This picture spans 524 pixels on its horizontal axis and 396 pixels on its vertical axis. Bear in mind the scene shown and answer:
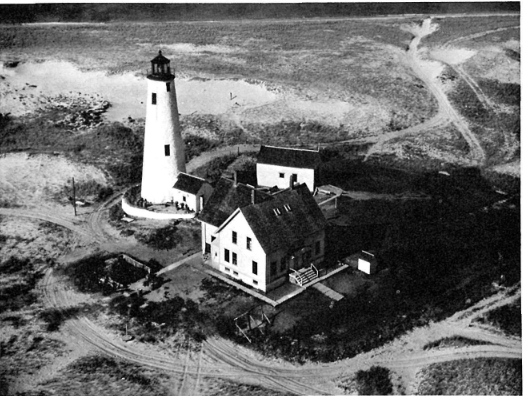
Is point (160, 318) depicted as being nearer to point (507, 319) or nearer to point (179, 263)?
point (179, 263)

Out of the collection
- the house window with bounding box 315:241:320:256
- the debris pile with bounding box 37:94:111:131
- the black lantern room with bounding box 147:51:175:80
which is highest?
the black lantern room with bounding box 147:51:175:80

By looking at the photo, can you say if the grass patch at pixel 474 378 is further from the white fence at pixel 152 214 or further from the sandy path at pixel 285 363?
the white fence at pixel 152 214

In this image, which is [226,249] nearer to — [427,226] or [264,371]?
[264,371]

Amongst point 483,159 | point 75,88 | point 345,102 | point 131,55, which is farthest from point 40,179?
point 483,159

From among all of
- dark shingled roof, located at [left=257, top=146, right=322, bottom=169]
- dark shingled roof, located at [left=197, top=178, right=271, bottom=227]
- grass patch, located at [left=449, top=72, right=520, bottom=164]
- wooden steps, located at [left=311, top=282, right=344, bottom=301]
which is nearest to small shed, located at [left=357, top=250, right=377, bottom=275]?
wooden steps, located at [left=311, top=282, right=344, bottom=301]

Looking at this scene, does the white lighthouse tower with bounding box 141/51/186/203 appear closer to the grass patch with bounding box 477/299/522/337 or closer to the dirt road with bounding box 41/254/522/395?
the dirt road with bounding box 41/254/522/395

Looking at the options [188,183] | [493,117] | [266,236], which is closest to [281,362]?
[266,236]
